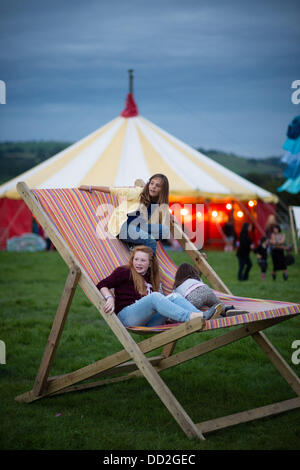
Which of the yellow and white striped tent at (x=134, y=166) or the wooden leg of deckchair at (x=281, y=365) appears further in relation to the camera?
the yellow and white striped tent at (x=134, y=166)

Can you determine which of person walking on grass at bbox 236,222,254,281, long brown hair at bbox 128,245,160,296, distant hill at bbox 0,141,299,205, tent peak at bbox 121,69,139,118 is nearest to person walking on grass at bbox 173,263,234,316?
long brown hair at bbox 128,245,160,296

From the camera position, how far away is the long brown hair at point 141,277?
3.37 m

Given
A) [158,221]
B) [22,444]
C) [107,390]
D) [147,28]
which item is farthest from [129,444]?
[147,28]

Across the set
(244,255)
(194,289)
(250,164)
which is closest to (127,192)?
(194,289)

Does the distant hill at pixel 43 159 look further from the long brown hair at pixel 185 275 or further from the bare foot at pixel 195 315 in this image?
the bare foot at pixel 195 315

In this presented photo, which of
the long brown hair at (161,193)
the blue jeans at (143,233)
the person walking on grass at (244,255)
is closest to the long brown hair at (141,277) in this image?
the blue jeans at (143,233)

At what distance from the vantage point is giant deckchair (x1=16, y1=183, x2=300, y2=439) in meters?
2.75

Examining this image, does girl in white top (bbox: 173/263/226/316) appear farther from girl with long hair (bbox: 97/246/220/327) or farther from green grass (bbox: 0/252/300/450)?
green grass (bbox: 0/252/300/450)

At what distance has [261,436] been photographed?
281cm

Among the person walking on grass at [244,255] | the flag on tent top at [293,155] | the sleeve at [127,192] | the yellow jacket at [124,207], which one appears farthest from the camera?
the flag on tent top at [293,155]

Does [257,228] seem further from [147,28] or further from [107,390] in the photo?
[147,28]

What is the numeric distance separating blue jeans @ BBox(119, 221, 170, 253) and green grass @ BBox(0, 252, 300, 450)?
990 millimetres

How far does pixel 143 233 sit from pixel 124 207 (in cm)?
29

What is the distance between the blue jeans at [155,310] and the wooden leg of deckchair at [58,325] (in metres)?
0.32
